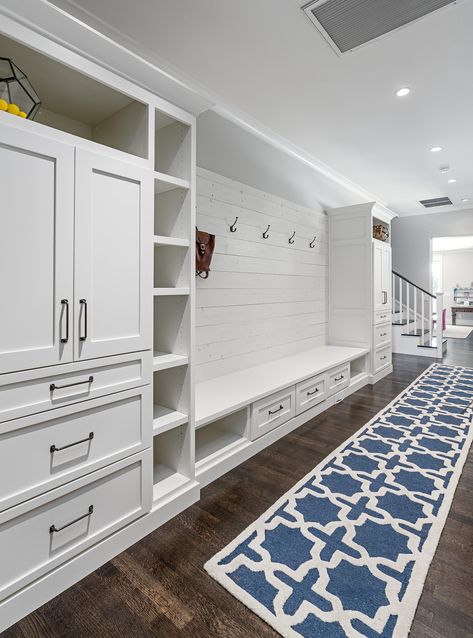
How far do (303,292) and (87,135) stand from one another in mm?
2875

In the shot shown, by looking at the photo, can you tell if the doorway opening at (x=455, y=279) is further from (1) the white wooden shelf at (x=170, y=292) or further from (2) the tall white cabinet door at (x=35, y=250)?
(2) the tall white cabinet door at (x=35, y=250)

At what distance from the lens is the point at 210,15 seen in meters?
1.90

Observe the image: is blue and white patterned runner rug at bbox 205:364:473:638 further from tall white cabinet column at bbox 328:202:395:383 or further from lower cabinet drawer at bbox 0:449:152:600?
tall white cabinet column at bbox 328:202:395:383

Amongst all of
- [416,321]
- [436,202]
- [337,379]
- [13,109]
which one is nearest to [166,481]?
[13,109]

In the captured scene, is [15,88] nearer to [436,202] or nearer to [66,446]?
[66,446]

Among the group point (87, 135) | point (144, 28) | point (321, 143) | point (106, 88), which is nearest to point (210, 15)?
point (144, 28)

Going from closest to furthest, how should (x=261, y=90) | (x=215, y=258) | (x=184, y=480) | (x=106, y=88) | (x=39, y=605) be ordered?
(x=39, y=605) → (x=106, y=88) → (x=184, y=480) → (x=261, y=90) → (x=215, y=258)

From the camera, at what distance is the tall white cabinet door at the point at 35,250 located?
1.30 m

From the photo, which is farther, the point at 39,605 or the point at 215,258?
the point at 215,258

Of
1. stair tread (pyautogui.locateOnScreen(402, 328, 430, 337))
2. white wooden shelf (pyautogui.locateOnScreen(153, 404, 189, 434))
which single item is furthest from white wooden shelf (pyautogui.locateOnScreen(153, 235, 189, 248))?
stair tread (pyautogui.locateOnScreen(402, 328, 430, 337))

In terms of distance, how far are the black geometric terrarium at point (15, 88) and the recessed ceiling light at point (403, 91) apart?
2.49m

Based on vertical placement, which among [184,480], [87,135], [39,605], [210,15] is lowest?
[39,605]

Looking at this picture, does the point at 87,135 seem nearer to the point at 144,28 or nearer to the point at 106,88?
the point at 106,88

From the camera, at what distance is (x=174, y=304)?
2125 mm
